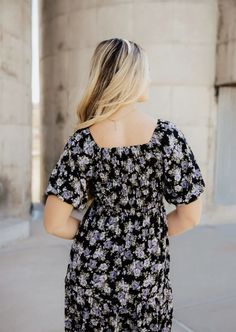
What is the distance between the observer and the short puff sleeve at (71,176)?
4.98 ft

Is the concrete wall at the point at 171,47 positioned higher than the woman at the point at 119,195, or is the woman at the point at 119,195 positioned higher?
the concrete wall at the point at 171,47

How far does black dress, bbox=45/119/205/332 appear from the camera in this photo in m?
1.51

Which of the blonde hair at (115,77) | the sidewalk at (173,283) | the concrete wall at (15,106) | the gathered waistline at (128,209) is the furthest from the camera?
the concrete wall at (15,106)

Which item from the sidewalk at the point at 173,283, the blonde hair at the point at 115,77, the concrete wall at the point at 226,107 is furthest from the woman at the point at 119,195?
the concrete wall at the point at 226,107

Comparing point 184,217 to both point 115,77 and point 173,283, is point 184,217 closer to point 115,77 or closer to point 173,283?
point 115,77

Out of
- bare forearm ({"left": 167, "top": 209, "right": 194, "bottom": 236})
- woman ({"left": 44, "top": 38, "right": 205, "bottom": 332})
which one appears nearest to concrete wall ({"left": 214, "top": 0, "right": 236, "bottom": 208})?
bare forearm ({"left": 167, "top": 209, "right": 194, "bottom": 236})

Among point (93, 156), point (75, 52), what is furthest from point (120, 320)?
point (75, 52)

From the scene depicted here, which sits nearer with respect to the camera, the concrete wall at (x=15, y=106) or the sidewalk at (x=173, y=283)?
the sidewalk at (x=173, y=283)

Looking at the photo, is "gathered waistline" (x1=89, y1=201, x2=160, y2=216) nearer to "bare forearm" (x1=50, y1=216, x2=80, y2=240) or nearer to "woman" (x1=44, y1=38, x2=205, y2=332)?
"woman" (x1=44, y1=38, x2=205, y2=332)

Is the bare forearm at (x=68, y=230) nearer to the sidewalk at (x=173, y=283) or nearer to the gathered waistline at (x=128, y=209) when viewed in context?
the gathered waistline at (x=128, y=209)

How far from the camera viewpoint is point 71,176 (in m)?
1.54

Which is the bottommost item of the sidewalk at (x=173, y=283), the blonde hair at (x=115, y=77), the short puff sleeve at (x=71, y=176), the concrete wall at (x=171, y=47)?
the sidewalk at (x=173, y=283)

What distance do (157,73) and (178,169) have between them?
4464 mm

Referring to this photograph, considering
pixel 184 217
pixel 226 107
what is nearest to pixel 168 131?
pixel 184 217
